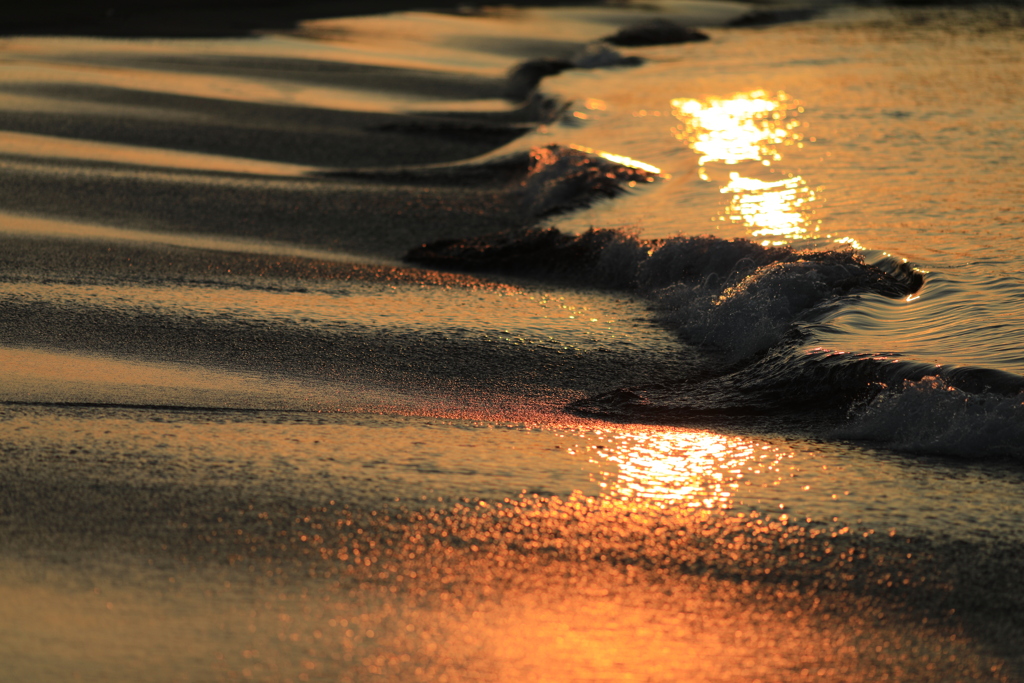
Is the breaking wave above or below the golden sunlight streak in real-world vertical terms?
above

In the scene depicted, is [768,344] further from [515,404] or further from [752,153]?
[752,153]

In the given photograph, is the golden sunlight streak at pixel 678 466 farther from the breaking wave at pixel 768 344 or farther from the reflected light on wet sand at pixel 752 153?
the reflected light on wet sand at pixel 752 153

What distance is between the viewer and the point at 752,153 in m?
7.43

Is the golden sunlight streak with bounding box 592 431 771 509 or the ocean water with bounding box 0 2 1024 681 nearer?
the ocean water with bounding box 0 2 1024 681

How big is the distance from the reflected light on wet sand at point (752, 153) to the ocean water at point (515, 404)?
2.3 inches

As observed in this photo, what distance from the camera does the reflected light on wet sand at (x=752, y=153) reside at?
564cm

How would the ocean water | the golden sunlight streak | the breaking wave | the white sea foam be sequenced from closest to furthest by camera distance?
1. the ocean water
2. the golden sunlight streak
3. the white sea foam
4. the breaking wave

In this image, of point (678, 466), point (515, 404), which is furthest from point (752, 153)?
point (678, 466)

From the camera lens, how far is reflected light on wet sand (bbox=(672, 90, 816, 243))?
18.5ft

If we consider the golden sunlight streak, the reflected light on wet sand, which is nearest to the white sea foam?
the golden sunlight streak

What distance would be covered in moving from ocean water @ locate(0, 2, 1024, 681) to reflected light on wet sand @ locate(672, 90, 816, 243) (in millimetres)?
58

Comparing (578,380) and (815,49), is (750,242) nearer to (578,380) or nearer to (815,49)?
(578,380)

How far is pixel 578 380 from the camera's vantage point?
12.8 ft

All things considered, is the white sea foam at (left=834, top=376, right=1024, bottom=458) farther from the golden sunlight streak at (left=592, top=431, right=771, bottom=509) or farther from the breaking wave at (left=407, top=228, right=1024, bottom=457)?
the golden sunlight streak at (left=592, top=431, right=771, bottom=509)
